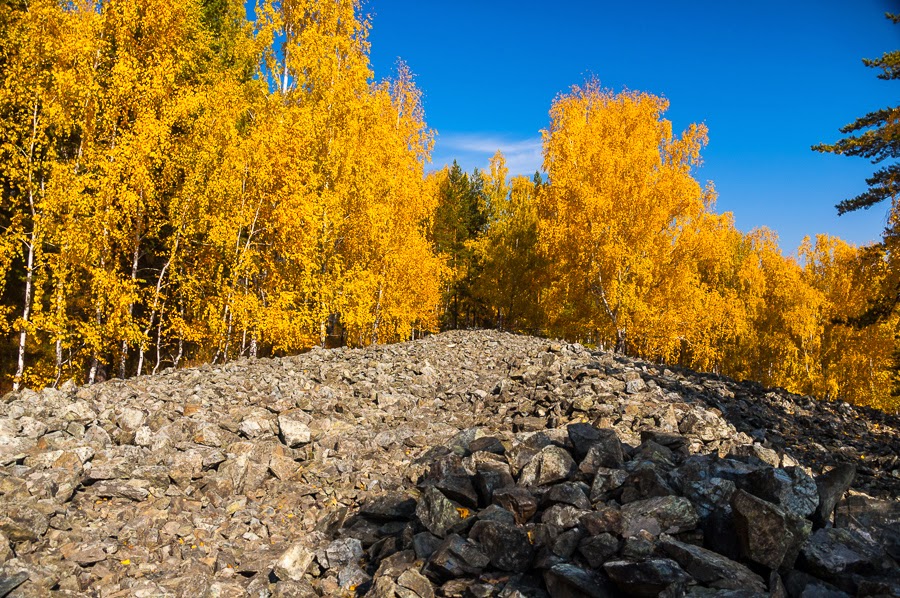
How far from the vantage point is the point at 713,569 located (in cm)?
427

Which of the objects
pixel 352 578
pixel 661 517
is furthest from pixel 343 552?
pixel 661 517

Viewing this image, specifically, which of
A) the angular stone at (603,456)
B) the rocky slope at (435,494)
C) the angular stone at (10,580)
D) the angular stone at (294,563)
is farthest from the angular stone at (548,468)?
the angular stone at (10,580)

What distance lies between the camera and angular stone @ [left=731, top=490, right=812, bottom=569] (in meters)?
4.45

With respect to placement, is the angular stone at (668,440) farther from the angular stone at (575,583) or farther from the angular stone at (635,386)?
the angular stone at (575,583)

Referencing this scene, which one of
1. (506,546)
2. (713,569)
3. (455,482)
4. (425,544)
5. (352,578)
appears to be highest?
(713,569)

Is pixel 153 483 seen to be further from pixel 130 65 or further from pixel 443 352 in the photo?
pixel 130 65

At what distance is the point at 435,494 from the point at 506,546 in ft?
4.09

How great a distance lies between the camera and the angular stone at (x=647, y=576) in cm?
418

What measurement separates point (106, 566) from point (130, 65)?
44.7ft

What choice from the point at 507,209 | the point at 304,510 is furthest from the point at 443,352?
the point at 507,209

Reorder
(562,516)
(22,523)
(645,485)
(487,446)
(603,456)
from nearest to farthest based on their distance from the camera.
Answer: (562,516) → (645,485) → (22,523) → (603,456) → (487,446)

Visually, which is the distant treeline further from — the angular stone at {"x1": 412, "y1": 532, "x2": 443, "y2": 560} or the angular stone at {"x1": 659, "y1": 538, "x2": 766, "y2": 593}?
the angular stone at {"x1": 659, "y1": 538, "x2": 766, "y2": 593}

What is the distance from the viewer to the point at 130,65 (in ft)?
46.2

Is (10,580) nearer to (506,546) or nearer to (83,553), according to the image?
(83,553)
